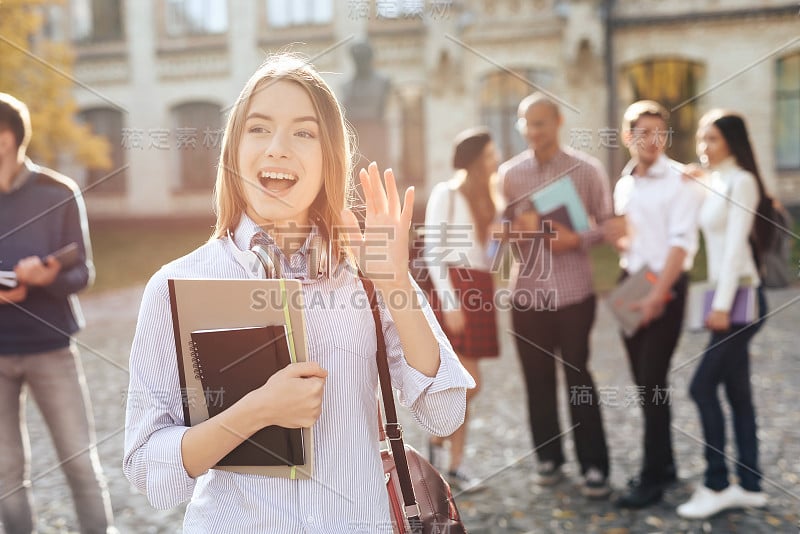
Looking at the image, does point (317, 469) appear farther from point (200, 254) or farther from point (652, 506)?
point (652, 506)

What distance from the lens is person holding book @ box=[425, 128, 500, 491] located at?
3.90 meters

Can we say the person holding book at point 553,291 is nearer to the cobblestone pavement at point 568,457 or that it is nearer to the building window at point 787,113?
the cobblestone pavement at point 568,457

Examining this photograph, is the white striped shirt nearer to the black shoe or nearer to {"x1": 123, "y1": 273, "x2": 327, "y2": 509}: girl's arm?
{"x1": 123, "y1": 273, "x2": 327, "y2": 509}: girl's arm

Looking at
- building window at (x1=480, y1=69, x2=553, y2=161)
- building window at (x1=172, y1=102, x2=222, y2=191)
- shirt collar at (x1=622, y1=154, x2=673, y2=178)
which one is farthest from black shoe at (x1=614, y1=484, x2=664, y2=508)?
building window at (x1=172, y1=102, x2=222, y2=191)

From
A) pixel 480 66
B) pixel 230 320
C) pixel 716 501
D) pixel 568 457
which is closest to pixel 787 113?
pixel 480 66

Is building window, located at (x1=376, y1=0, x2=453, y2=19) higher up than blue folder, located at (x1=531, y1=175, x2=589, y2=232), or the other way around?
building window, located at (x1=376, y1=0, x2=453, y2=19)

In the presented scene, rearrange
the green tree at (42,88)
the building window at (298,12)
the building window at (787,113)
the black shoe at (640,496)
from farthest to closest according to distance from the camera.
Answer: the building window at (298,12) → the building window at (787,113) → the green tree at (42,88) → the black shoe at (640,496)

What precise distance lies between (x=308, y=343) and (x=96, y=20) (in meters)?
20.8

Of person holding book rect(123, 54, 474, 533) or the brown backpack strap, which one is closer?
person holding book rect(123, 54, 474, 533)

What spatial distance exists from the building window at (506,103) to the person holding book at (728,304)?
13.4 m

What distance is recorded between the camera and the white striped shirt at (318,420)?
1280 millimetres

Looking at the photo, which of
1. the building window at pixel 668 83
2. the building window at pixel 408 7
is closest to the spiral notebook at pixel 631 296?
the building window at pixel 408 7

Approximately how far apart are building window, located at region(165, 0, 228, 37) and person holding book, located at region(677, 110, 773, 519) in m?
16.7

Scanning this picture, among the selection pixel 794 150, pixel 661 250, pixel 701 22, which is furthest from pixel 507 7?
pixel 661 250
